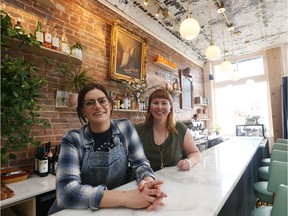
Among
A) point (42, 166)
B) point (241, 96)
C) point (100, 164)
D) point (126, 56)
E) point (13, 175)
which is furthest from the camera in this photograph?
point (241, 96)

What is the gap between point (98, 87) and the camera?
1238 mm

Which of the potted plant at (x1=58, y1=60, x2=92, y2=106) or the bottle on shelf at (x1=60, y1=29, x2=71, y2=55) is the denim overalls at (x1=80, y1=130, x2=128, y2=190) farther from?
the bottle on shelf at (x1=60, y1=29, x2=71, y2=55)

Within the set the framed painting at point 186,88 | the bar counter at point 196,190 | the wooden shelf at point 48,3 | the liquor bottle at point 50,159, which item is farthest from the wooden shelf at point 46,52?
the framed painting at point 186,88

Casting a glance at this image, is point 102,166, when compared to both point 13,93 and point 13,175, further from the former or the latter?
point 13,175

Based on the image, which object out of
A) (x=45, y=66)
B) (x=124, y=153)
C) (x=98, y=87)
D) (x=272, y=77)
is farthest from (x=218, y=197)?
(x=272, y=77)

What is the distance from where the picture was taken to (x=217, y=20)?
4.18 metres

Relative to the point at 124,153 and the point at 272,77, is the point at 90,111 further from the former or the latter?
the point at 272,77

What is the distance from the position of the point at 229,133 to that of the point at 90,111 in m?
6.48

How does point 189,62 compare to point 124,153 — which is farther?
point 189,62

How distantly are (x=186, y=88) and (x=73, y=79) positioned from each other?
150 inches

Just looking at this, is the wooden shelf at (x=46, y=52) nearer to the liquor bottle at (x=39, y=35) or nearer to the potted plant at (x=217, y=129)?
the liquor bottle at (x=39, y=35)

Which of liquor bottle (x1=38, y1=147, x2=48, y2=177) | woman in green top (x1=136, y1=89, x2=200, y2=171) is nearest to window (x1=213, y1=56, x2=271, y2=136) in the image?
woman in green top (x1=136, y1=89, x2=200, y2=171)

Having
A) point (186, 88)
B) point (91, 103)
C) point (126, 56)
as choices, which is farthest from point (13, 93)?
point (186, 88)

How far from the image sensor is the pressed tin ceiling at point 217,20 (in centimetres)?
352
